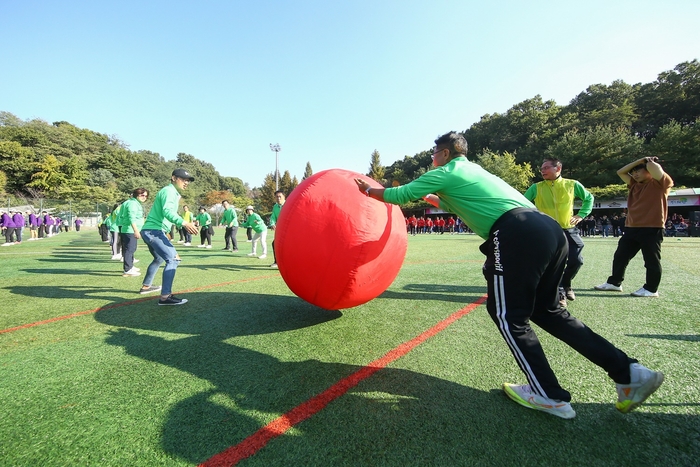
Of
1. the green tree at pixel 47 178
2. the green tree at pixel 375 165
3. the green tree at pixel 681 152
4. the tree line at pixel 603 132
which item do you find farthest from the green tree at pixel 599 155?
the green tree at pixel 47 178

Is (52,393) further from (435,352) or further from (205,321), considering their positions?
(435,352)

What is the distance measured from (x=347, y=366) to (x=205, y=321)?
2.40m

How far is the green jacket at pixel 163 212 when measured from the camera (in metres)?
5.59

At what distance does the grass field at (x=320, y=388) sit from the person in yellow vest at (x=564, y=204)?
0.57 meters

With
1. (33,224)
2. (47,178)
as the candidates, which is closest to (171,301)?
(33,224)

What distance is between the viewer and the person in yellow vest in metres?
4.97

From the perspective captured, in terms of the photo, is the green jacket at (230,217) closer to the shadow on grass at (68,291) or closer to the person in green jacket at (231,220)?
the person in green jacket at (231,220)

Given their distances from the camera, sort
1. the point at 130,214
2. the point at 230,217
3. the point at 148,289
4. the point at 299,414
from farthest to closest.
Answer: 1. the point at 230,217
2. the point at 130,214
3. the point at 148,289
4. the point at 299,414

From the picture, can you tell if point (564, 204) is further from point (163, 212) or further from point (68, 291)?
point (68, 291)

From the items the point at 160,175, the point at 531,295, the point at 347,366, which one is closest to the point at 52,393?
the point at 347,366

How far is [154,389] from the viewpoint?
264 cm

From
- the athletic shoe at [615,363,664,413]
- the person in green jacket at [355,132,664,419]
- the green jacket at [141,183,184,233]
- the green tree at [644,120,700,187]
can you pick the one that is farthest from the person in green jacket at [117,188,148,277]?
the green tree at [644,120,700,187]

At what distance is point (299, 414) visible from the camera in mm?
2281

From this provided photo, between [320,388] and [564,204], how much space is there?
469 centimetres
